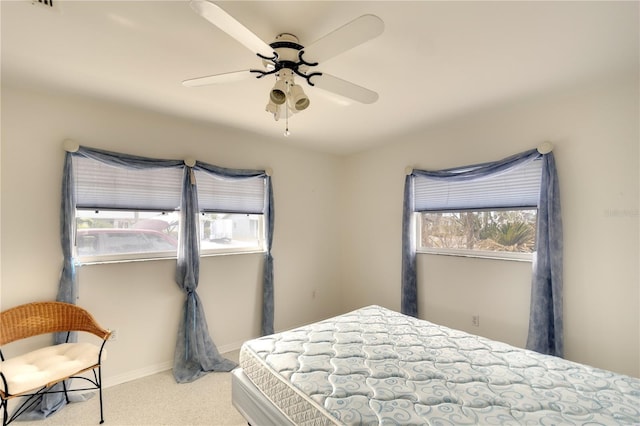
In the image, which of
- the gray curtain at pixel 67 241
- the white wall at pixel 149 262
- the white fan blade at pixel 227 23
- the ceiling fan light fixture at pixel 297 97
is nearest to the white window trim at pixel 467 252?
the white wall at pixel 149 262

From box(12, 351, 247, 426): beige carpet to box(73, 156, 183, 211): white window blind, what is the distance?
1.52m

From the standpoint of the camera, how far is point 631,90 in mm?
2039

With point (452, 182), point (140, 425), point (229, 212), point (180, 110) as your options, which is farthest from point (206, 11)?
point (452, 182)

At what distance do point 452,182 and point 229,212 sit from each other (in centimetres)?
243

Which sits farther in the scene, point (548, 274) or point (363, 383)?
point (548, 274)

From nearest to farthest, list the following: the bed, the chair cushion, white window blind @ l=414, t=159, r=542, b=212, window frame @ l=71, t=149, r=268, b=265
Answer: the bed
the chair cushion
window frame @ l=71, t=149, r=268, b=265
white window blind @ l=414, t=159, r=542, b=212

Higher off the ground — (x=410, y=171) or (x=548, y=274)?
(x=410, y=171)

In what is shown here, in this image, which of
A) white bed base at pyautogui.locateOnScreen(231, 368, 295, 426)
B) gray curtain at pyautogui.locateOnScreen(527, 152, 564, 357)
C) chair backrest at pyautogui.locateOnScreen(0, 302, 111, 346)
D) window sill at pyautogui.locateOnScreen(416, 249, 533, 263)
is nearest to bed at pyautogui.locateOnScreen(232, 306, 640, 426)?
white bed base at pyautogui.locateOnScreen(231, 368, 295, 426)

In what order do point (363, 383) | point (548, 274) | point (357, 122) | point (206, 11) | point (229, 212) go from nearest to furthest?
point (206, 11) → point (363, 383) → point (548, 274) → point (357, 122) → point (229, 212)

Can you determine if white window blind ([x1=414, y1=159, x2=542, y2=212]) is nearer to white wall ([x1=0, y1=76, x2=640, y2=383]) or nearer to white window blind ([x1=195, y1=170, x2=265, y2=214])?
white wall ([x1=0, y1=76, x2=640, y2=383])

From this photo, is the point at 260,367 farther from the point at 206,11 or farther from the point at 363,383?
the point at 206,11

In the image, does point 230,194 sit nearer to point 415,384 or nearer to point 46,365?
point 46,365

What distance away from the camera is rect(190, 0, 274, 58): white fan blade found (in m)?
1.02

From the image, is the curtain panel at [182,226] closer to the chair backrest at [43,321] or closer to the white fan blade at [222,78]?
the chair backrest at [43,321]
